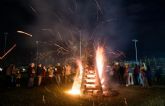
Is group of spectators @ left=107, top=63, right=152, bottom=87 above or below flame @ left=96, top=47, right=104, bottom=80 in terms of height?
below

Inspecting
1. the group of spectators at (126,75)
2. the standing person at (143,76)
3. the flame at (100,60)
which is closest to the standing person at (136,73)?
the group of spectators at (126,75)

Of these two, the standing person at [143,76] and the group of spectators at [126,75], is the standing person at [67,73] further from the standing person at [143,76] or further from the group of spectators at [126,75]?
the standing person at [143,76]

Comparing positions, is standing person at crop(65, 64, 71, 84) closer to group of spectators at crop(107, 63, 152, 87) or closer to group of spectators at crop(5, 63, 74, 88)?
group of spectators at crop(5, 63, 74, 88)

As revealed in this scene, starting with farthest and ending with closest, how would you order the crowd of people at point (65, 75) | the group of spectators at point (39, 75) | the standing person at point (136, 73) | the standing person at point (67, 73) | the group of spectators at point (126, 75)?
the standing person at point (67, 73), the standing person at point (136, 73), the group of spectators at point (126, 75), the crowd of people at point (65, 75), the group of spectators at point (39, 75)

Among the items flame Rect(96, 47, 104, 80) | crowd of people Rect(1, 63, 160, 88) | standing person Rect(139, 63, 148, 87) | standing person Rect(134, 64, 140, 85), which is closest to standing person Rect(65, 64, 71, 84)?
crowd of people Rect(1, 63, 160, 88)

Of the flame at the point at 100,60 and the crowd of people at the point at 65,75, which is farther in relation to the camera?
the crowd of people at the point at 65,75

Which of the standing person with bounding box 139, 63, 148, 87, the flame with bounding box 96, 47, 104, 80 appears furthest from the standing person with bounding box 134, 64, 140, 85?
the flame with bounding box 96, 47, 104, 80

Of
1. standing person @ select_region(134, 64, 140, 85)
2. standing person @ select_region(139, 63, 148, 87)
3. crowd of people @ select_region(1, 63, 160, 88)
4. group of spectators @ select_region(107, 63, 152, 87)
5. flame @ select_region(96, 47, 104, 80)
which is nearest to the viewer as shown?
flame @ select_region(96, 47, 104, 80)

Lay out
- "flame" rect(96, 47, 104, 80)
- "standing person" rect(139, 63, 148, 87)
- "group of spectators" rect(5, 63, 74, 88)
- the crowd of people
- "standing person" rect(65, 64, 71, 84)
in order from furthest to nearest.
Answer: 1. "standing person" rect(65, 64, 71, 84)
2. "standing person" rect(139, 63, 148, 87)
3. the crowd of people
4. "group of spectators" rect(5, 63, 74, 88)
5. "flame" rect(96, 47, 104, 80)

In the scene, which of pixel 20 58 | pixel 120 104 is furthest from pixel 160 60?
pixel 20 58

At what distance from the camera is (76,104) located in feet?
40.4

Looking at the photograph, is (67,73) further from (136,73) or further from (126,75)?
(136,73)

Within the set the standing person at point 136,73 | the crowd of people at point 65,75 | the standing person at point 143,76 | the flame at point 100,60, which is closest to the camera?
the flame at point 100,60

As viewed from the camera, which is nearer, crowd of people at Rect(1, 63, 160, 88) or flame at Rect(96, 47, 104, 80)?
flame at Rect(96, 47, 104, 80)
